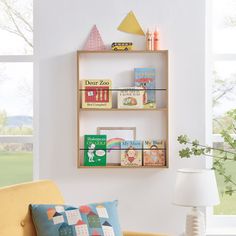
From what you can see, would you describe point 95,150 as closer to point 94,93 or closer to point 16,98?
point 94,93

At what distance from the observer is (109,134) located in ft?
12.8

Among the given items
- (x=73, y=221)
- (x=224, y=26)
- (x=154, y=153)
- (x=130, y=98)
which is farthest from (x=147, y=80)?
(x=73, y=221)

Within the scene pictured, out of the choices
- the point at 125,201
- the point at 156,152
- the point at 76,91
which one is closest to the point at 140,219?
the point at 125,201

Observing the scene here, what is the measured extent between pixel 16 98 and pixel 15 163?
0.47m

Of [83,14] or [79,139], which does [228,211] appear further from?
[83,14]

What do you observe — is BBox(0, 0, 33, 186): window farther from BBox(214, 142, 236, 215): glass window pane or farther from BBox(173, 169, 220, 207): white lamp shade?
BBox(214, 142, 236, 215): glass window pane

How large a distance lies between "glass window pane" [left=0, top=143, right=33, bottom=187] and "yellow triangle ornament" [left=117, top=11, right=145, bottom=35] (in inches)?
41.4

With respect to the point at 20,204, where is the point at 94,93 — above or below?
above

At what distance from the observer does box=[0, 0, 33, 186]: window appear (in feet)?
13.6

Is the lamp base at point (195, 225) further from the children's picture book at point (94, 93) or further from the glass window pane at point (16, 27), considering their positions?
the glass window pane at point (16, 27)

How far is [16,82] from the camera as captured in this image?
416 centimetres

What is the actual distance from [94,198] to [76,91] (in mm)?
729

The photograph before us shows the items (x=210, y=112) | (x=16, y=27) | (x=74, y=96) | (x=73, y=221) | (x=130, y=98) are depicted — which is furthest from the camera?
(x=16, y=27)

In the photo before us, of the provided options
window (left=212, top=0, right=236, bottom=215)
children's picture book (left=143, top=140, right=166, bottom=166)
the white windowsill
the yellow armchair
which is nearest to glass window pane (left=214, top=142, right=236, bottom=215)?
window (left=212, top=0, right=236, bottom=215)
